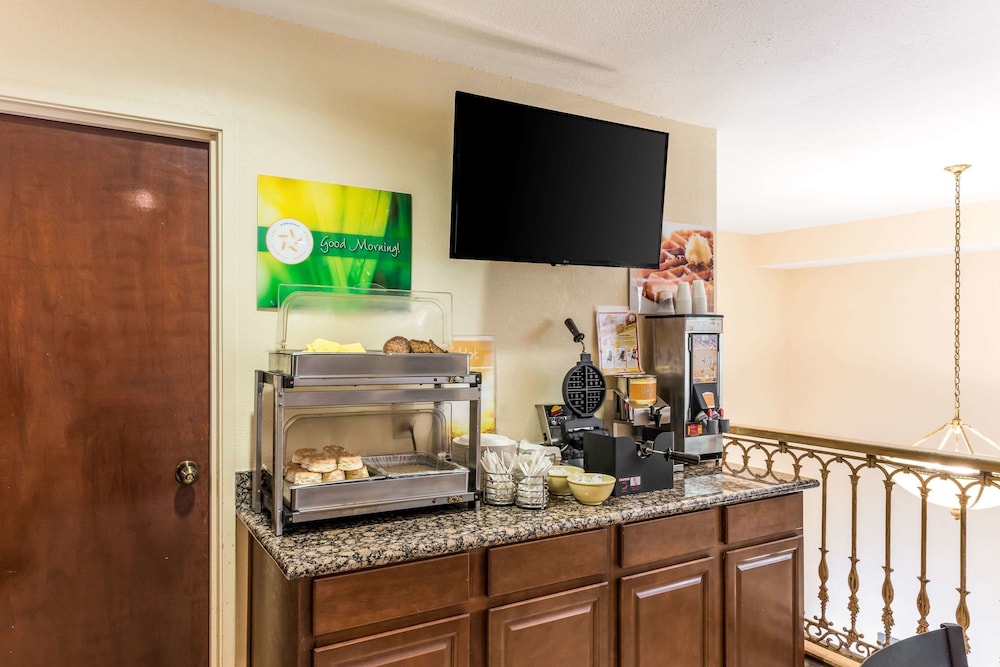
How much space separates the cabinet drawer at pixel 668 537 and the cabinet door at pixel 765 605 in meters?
0.14

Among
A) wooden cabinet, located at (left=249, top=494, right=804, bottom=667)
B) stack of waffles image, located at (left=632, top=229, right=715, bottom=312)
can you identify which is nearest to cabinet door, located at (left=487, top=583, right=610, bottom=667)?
wooden cabinet, located at (left=249, top=494, right=804, bottom=667)

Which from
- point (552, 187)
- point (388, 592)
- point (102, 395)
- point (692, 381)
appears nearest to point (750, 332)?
point (692, 381)

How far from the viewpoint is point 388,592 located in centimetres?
161

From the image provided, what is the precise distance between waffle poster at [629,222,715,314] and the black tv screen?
238 millimetres

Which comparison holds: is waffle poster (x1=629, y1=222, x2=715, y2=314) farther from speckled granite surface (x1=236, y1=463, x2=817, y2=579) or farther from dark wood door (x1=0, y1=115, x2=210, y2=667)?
dark wood door (x1=0, y1=115, x2=210, y2=667)

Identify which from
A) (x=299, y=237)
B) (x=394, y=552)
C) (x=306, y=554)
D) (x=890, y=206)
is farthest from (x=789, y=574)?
(x=890, y=206)

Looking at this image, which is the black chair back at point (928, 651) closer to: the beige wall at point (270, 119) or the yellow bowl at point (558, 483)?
the yellow bowl at point (558, 483)

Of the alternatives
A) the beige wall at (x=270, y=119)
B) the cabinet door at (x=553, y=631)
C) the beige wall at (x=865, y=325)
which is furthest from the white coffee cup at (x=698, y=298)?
the beige wall at (x=865, y=325)

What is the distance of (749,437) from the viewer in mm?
3662

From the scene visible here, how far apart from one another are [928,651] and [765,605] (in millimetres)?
1192

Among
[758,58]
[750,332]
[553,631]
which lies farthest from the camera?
[750,332]

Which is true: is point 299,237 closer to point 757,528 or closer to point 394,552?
point 394,552

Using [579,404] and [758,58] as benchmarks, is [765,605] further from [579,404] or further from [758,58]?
[758,58]

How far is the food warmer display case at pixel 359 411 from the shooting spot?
5.61 ft
